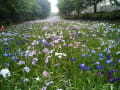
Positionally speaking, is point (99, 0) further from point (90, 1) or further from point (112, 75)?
point (112, 75)

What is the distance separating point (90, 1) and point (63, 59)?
1863cm

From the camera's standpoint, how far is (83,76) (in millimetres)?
1787

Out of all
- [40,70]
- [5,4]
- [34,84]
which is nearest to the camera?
[34,84]

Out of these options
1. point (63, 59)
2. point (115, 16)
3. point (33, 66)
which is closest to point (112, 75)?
point (63, 59)

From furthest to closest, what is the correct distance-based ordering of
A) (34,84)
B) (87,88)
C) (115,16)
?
(115,16) → (34,84) → (87,88)

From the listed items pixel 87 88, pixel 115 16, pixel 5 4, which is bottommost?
pixel 87 88

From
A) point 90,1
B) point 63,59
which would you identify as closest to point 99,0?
point 90,1

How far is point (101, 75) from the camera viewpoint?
1.66 m

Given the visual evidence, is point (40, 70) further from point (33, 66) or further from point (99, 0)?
point (99, 0)

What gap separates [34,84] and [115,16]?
11.0 meters

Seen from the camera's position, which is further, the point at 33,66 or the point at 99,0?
the point at 99,0

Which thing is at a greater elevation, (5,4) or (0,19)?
(5,4)

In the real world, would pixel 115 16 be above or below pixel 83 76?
above

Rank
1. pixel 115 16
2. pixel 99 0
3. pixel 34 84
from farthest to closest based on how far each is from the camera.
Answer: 1. pixel 99 0
2. pixel 115 16
3. pixel 34 84
